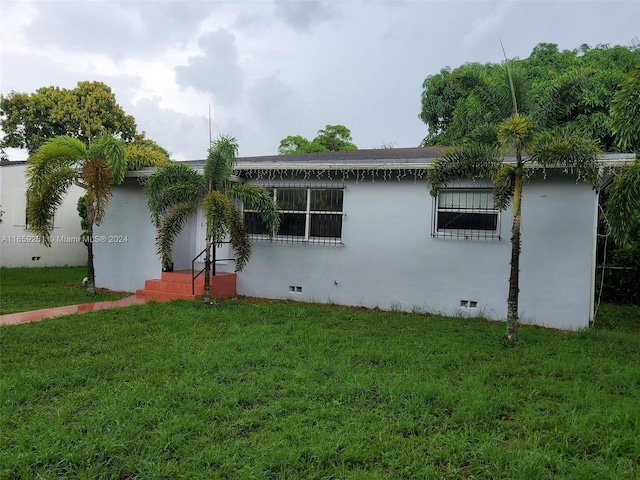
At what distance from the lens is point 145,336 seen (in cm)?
551

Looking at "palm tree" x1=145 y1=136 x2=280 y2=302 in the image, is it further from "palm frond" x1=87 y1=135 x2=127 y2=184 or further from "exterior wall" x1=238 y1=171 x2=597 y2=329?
"exterior wall" x1=238 y1=171 x2=597 y2=329

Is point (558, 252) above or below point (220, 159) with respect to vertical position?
below

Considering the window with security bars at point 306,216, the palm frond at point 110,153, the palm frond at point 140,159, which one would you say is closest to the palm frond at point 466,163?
the window with security bars at point 306,216

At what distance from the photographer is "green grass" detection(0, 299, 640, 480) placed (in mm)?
2609

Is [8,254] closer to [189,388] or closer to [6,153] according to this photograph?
[6,153]

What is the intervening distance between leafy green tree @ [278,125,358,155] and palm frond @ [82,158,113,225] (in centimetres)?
2010

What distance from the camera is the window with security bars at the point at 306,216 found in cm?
859

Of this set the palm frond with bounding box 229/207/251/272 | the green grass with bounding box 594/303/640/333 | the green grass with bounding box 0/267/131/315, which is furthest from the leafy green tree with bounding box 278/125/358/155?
the green grass with bounding box 594/303/640/333

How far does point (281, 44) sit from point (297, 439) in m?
11.9

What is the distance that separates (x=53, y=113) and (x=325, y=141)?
16.4 m

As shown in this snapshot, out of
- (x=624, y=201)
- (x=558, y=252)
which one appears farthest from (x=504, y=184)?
(x=558, y=252)

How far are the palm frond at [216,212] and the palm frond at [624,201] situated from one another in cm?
609

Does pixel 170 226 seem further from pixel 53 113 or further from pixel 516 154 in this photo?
pixel 53 113

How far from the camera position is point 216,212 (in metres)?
6.98
